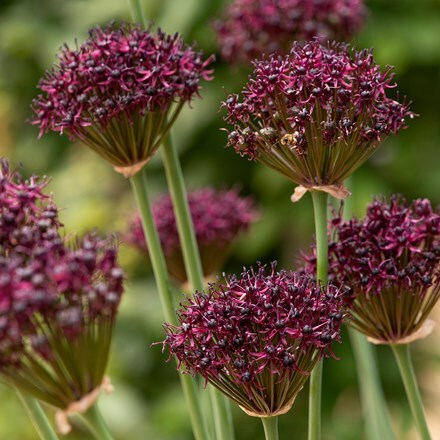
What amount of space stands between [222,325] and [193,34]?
298cm

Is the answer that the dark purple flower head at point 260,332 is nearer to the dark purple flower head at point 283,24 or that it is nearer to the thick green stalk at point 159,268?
the thick green stalk at point 159,268

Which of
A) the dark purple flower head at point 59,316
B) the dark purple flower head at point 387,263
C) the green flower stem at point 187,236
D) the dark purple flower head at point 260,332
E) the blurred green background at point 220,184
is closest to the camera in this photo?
the dark purple flower head at point 59,316

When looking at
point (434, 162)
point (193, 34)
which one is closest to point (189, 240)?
point (193, 34)

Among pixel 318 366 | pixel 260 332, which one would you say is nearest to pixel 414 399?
pixel 318 366

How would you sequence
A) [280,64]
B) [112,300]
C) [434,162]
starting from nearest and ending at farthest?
[112,300] → [280,64] → [434,162]

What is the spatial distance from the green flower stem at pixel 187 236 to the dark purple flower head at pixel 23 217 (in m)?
0.25

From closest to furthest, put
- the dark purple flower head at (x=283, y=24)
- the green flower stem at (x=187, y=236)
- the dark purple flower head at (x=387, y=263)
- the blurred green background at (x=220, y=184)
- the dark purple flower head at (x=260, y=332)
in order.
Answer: the dark purple flower head at (x=260, y=332)
the dark purple flower head at (x=387, y=263)
the green flower stem at (x=187, y=236)
the dark purple flower head at (x=283, y=24)
the blurred green background at (x=220, y=184)

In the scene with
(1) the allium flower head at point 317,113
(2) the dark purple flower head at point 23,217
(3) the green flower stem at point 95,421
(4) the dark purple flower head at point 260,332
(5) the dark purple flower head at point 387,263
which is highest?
(1) the allium flower head at point 317,113

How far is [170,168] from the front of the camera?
1200 mm

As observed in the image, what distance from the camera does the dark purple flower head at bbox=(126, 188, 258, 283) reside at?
1595 mm

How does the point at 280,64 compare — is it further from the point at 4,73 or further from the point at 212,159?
the point at 4,73

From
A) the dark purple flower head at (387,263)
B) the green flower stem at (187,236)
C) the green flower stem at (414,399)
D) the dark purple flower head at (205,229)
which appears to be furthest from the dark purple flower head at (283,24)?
the green flower stem at (414,399)

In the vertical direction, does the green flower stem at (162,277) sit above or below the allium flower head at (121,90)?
below

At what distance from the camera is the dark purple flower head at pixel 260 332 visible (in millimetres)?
915
